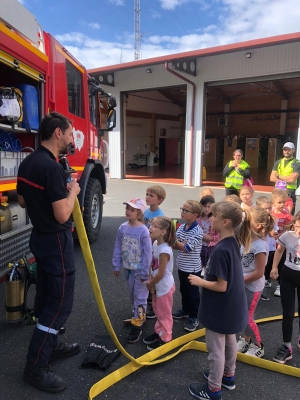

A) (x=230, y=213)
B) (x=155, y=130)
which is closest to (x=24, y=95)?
(x=230, y=213)

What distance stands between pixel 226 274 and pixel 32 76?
114 inches

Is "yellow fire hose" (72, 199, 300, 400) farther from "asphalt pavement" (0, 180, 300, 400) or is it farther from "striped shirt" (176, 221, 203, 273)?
"striped shirt" (176, 221, 203, 273)

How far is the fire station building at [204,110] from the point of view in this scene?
11062 millimetres

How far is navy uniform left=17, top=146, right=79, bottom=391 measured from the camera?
84.1 inches

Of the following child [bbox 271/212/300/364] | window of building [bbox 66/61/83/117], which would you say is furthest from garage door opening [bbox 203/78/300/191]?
child [bbox 271/212/300/364]

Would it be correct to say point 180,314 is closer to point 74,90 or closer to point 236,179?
point 236,179

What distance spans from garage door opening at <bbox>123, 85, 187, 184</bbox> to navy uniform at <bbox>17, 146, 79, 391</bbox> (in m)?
17.9

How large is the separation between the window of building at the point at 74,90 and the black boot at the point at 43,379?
339cm

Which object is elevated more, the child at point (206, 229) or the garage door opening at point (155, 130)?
the garage door opening at point (155, 130)

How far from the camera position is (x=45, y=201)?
218 centimetres

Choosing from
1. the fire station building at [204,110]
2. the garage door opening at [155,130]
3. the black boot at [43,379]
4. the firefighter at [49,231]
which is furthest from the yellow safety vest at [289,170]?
the garage door opening at [155,130]

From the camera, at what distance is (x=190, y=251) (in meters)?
2.93

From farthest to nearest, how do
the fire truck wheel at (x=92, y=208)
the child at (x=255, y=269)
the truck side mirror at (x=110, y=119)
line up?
1. the truck side mirror at (x=110, y=119)
2. the fire truck wheel at (x=92, y=208)
3. the child at (x=255, y=269)

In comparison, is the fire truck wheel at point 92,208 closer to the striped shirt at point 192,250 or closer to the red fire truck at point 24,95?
the red fire truck at point 24,95
